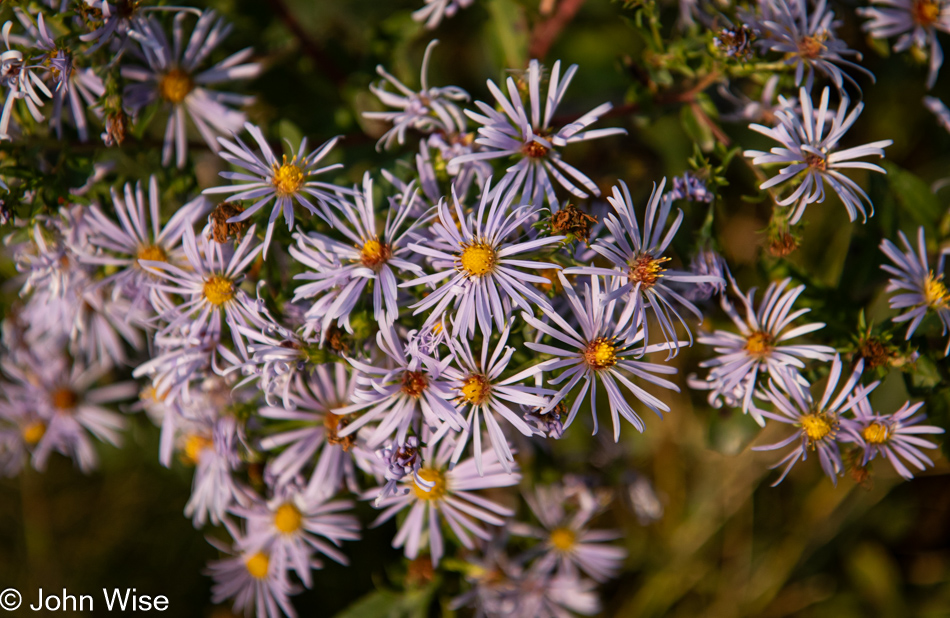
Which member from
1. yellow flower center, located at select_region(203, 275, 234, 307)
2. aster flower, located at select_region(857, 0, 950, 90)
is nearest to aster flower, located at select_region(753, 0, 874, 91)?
aster flower, located at select_region(857, 0, 950, 90)

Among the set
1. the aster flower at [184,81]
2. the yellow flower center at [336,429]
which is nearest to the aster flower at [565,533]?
the yellow flower center at [336,429]

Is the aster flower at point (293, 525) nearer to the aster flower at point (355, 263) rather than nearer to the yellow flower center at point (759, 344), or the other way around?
the aster flower at point (355, 263)

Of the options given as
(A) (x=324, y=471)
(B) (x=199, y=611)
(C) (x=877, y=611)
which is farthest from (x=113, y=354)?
(C) (x=877, y=611)

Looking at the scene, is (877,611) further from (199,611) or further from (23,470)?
(23,470)

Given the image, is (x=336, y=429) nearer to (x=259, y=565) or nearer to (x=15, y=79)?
(x=259, y=565)

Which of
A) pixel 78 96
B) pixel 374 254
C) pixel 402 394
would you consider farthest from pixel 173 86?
pixel 402 394

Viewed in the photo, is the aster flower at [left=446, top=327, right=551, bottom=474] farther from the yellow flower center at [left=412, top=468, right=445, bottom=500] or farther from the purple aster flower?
the purple aster flower
